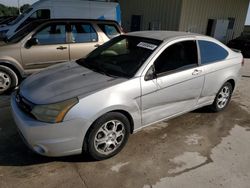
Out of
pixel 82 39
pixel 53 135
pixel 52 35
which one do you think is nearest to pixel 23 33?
pixel 52 35

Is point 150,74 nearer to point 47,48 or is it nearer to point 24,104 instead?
point 24,104

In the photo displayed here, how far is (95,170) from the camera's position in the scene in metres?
2.90

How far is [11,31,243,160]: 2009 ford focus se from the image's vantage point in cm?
266

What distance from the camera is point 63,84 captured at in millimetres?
3025

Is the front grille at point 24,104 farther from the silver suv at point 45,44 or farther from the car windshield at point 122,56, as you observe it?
the silver suv at point 45,44

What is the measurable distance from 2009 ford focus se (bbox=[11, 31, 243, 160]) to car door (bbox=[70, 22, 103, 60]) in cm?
197

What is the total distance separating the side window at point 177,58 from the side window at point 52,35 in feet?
10.1

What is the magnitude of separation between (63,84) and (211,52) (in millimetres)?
2487

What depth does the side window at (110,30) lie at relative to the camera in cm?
622

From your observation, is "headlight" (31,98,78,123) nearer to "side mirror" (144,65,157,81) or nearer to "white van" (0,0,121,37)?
"side mirror" (144,65,157,81)

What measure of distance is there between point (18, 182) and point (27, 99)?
0.90m

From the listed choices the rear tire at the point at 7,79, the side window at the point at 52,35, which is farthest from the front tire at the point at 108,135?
the side window at the point at 52,35

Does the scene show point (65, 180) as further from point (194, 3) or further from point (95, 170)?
point (194, 3)

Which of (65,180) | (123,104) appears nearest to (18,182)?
(65,180)
